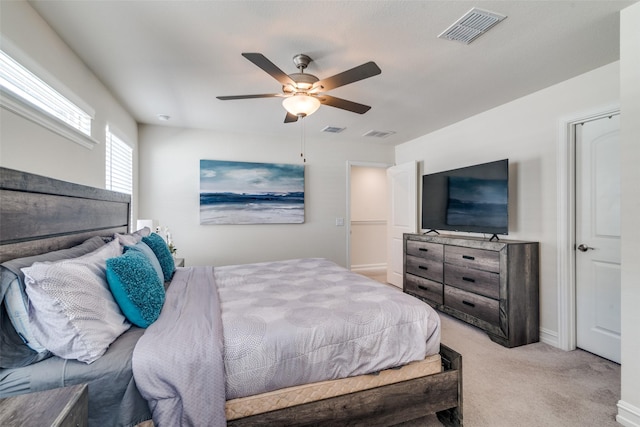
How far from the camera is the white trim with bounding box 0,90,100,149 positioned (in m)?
1.51

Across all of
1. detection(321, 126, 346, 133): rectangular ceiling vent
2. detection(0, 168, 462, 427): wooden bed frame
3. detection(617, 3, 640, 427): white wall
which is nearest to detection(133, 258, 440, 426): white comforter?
detection(0, 168, 462, 427): wooden bed frame

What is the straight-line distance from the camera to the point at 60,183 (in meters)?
1.81

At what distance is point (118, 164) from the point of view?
326 cm

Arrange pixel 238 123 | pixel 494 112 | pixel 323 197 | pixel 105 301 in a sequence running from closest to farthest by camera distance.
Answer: pixel 105 301 < pixel 494 112 < pixel 238 123 < pixel 323 197

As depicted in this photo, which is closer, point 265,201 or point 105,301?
point 105,301

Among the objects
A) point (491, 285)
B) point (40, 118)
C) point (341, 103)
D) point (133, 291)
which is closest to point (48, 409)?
point (133, 291)

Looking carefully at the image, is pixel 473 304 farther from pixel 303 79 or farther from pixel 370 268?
pixel 370 268

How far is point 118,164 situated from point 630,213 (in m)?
4.40

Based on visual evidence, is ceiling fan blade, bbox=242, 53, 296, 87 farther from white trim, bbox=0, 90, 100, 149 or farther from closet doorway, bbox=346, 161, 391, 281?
closet doorway, bbox=346, 161, 391, 281

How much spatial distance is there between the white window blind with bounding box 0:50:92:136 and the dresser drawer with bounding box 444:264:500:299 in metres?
3.83

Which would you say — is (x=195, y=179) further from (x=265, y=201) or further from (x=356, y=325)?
(x=356, y=325)

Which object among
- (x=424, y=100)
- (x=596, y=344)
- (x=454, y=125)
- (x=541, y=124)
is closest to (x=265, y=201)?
(x=424, y=100)

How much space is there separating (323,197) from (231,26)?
3206mm

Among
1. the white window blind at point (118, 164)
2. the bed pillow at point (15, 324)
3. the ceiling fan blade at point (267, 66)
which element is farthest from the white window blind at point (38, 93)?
the ceiling fan blade at point (267, 66)
